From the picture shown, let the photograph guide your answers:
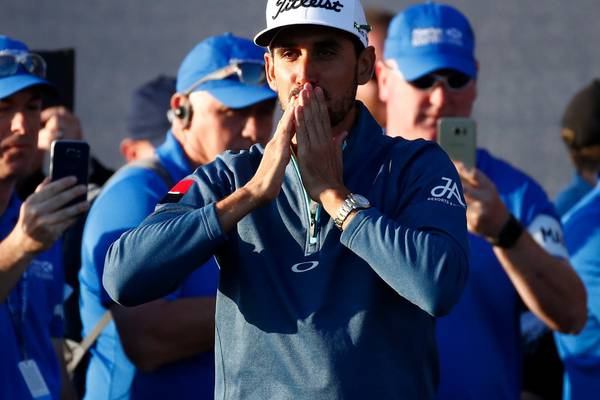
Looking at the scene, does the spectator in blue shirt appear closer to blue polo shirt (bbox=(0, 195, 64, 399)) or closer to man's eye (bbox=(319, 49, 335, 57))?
blue polo shirt (bbox=(0, 195, 64, 399))

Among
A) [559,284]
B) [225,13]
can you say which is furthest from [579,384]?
[225,13]

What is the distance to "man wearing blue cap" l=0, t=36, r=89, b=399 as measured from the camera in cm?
405

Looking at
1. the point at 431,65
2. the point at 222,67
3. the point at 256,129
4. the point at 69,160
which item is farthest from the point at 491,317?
the point at 69,160

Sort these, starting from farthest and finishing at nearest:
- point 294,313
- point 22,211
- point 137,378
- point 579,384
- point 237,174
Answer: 1. point 579,384
2. point 137,378
3. point 22,211
4. point 237,174
5. point 294,313

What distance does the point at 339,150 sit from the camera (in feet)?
9.99

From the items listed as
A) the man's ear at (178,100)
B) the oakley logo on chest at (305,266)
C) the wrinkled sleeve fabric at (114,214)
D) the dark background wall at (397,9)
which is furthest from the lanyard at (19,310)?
the dark background wall at (397,9)

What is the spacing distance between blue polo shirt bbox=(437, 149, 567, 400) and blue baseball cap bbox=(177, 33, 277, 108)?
2.95 feet

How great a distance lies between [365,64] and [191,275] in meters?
1.41

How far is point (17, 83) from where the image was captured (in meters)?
4.36

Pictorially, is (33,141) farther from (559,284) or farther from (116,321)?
(559,284)

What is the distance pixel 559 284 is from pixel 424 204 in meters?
1.73

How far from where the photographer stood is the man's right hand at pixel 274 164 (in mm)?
2965

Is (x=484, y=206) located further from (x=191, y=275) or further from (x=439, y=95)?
(x=191, y=275)

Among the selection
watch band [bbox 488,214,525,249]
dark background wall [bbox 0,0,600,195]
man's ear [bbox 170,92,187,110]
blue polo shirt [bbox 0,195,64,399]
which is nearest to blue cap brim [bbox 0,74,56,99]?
blue polo shirt [bbox 0,195,64,399]
